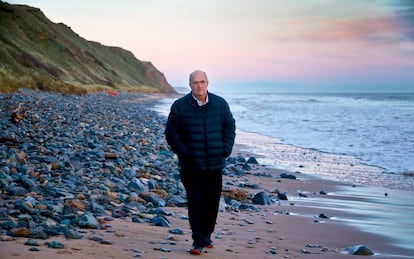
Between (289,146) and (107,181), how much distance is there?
11.7 metres

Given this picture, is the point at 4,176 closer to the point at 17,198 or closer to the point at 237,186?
the point at 17,198

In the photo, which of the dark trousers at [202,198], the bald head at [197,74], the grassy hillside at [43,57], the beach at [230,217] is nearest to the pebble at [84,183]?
the beach at [230,217]

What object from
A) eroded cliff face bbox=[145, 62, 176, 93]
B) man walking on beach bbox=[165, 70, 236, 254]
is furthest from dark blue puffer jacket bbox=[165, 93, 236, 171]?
eroded cliff face bbox=[145, 62, 176, 93]

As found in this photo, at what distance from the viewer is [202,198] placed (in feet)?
17.3

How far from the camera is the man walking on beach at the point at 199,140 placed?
5035 millimetres

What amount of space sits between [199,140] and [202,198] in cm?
60

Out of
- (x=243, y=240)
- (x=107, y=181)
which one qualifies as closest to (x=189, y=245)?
(x=243, y=240)

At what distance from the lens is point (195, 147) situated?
5035 mm

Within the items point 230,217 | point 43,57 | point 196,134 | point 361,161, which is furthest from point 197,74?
point 43,57

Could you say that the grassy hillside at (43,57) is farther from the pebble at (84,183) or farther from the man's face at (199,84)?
the man's face at (199,84)

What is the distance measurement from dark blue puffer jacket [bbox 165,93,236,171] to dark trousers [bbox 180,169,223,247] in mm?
101

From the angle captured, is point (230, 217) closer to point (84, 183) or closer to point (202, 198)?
point (202, 198)

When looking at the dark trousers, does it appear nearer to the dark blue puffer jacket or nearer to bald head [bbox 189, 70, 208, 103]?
the dark blue puffer jacket

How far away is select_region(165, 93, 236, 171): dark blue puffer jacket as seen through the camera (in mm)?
5039
